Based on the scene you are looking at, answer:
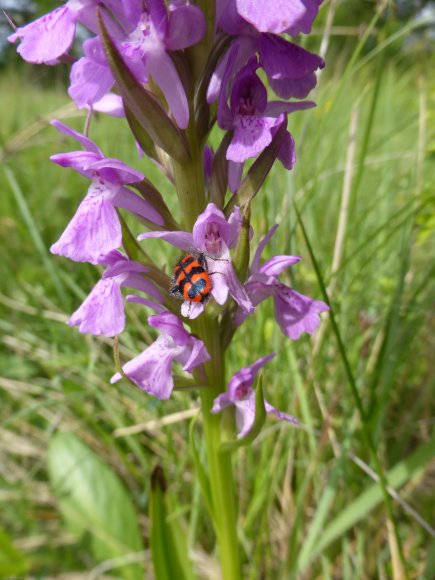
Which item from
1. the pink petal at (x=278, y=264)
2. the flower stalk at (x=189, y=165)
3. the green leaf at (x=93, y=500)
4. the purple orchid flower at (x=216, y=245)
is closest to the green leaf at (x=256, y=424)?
the flower stalk at (x=189, y=165)

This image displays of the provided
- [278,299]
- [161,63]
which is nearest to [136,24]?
[161,63]

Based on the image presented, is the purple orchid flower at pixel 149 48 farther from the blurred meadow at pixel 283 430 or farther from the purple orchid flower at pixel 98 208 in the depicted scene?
the blurred meadow at pixel 283 430

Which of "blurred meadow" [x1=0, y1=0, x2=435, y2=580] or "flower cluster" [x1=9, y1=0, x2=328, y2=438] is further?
"blurred meadow" [x1=0, y1=0, x2=435, y2=580]

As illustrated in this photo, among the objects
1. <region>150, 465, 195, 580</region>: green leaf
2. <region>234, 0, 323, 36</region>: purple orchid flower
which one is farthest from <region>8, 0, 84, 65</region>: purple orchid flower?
<region>150, 465, 195, 580</region>: green leaf

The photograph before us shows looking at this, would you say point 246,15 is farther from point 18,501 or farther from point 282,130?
point 18,501

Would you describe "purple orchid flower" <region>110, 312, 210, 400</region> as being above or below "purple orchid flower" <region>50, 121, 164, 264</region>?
below

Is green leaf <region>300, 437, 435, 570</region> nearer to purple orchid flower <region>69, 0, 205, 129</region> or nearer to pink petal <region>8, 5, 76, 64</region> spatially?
purple orchid flower <region>69, 0, 205, 129</region>
